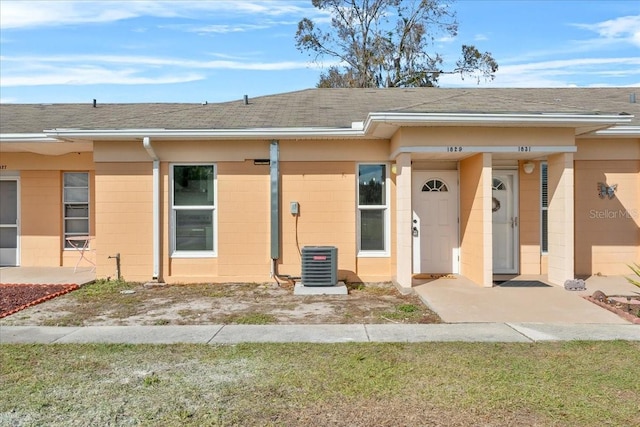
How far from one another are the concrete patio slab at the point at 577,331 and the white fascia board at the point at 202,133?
4.86m

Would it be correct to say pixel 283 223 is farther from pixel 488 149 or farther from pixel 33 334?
pixel 33 334

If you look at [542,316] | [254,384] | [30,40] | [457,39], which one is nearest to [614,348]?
[542,316]

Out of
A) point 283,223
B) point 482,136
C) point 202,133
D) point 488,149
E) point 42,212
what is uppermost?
point 202,133

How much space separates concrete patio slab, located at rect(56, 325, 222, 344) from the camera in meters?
5.78

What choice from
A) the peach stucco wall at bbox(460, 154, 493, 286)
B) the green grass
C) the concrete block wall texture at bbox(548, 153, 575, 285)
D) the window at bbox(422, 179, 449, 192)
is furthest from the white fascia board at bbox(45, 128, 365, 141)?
the green grass


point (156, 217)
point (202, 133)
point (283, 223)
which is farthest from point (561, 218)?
point (156, 217)

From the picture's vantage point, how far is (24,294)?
342 inches

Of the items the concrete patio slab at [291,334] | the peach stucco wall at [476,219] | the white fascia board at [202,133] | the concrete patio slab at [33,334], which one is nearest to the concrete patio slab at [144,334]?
the concrete patio slab at [33,334]

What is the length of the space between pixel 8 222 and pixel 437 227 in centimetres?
1032

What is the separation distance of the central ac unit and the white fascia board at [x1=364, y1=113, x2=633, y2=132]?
2597 mm

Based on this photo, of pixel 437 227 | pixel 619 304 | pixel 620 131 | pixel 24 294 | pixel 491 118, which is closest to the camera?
pixel 619 304

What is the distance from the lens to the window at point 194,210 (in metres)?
10.1

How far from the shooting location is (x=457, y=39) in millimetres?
27094

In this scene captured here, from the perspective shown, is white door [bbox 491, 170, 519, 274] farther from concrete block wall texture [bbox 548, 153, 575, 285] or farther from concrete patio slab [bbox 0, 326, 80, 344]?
concrete patio slab [bbox 0, 326, 80, 344]
